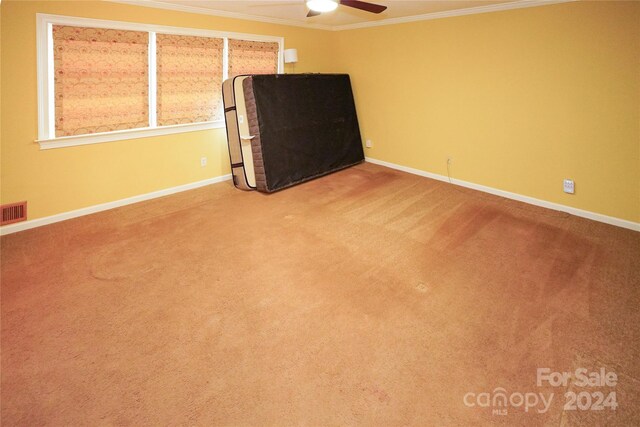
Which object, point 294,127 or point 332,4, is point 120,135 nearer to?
point 294,127

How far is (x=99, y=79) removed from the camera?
353cm

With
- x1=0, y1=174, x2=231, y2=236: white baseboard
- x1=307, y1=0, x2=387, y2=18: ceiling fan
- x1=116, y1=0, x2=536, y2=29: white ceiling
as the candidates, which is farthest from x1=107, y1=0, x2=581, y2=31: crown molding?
x1=0, y1=174, x2=231, y2=236: white baseboard

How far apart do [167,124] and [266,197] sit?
145cm

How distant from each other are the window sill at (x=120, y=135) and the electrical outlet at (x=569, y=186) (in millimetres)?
4183

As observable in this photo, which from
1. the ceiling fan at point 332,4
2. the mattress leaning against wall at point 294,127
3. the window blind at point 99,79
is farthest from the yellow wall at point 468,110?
the ceiling fan at point 332,4

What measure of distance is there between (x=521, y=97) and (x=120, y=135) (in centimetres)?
450

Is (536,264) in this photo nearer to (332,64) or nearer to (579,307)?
(579,307)

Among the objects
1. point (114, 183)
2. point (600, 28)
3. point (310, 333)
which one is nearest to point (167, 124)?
point (114, 183)

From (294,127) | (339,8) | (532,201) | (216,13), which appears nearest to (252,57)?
(216,13)

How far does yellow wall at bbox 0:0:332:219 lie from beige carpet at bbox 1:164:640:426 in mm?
356

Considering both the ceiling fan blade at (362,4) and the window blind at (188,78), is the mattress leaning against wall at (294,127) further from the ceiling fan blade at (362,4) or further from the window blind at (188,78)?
the ceiling fan blade at (362,4)

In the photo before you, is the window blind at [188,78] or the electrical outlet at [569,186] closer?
the electrical outlet at [569,186]

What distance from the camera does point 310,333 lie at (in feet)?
6.90

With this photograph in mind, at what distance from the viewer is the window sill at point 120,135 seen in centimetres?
337
